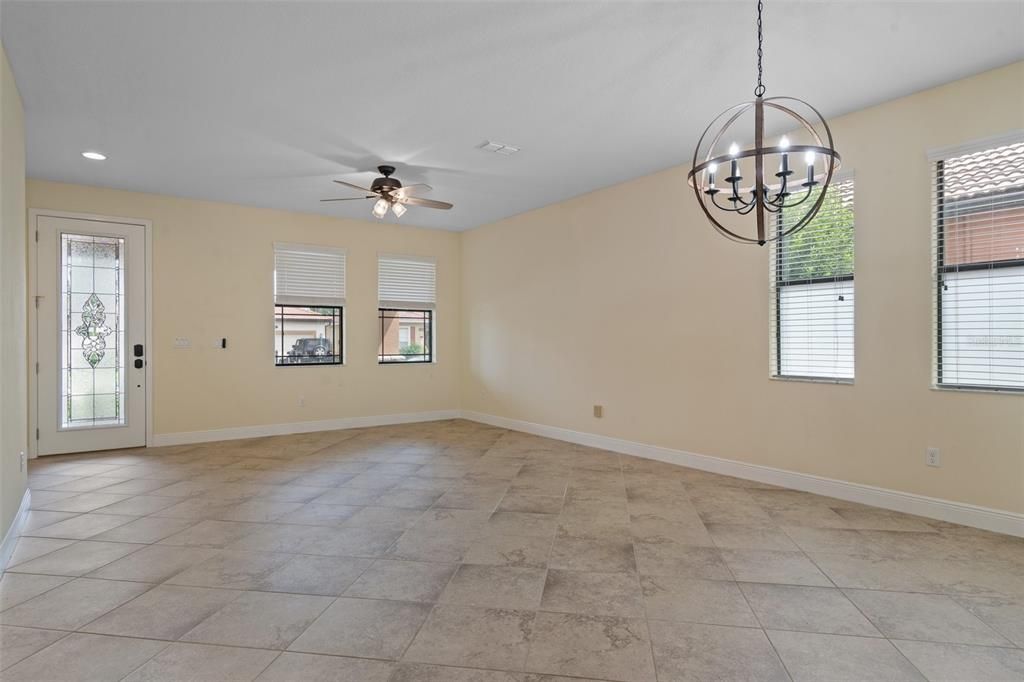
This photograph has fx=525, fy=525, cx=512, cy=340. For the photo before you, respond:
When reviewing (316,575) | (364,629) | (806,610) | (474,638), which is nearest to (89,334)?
(316,575)

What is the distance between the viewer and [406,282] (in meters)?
7.47

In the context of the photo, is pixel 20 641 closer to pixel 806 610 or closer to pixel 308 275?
pixel 806 610

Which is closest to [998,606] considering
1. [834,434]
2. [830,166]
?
[834,434]

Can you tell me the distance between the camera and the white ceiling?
2633 millimetres

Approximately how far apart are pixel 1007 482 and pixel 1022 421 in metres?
0.38

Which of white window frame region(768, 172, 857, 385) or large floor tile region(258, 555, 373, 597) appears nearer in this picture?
large floor tile region(258, 555, 373, 597)

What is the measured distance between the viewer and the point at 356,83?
129 inches

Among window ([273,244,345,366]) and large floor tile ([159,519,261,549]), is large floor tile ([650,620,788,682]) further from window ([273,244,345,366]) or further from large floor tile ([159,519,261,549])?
window ([273,244,345,366])

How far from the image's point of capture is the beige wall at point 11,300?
283 cm

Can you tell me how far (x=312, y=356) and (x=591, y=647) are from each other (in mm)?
5674

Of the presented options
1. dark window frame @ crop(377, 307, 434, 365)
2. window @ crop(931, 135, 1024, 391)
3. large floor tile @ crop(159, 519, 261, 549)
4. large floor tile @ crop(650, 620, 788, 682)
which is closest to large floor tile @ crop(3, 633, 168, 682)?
large floor tile @ crop(159, 519, 261, 549)

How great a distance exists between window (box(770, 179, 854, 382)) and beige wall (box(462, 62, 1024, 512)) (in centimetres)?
9

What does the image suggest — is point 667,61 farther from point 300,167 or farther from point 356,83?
point 300,167

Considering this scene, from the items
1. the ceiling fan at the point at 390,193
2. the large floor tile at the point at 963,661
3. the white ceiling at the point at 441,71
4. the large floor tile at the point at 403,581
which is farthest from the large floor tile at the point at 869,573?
the ceiling fan at the point at 390,193
